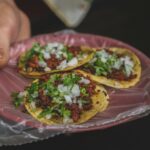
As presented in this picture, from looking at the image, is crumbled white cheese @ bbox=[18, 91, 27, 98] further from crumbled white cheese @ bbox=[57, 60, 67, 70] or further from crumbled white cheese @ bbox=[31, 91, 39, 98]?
crumbled white cheese @ bbox=[57, 60, 67, 70]

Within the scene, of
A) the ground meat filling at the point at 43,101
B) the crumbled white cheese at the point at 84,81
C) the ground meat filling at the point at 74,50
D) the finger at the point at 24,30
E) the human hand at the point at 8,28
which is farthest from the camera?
the finger at the point at 24,30

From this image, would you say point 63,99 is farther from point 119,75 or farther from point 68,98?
point 119,75

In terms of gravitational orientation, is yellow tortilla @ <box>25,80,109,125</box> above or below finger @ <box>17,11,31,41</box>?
below

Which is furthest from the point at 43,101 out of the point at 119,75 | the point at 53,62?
the point at 119,75

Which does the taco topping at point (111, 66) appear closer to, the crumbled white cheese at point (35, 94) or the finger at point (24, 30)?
the crumbled white cheese at point (35, 94)

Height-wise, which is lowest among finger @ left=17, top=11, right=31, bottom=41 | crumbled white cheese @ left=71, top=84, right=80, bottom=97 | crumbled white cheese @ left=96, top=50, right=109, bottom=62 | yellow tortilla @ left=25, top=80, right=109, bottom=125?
yellow tortilla @ left=25, top=80, right=109, bottom=125

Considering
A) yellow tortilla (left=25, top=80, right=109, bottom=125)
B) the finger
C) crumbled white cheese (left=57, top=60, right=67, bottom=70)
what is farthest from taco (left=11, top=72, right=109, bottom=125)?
the finger

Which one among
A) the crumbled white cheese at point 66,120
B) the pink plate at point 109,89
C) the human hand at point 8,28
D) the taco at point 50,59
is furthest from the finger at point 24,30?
the crumbled white cheese at point 66,120

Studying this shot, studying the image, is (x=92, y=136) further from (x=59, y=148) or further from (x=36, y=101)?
(x=36, y=101)
